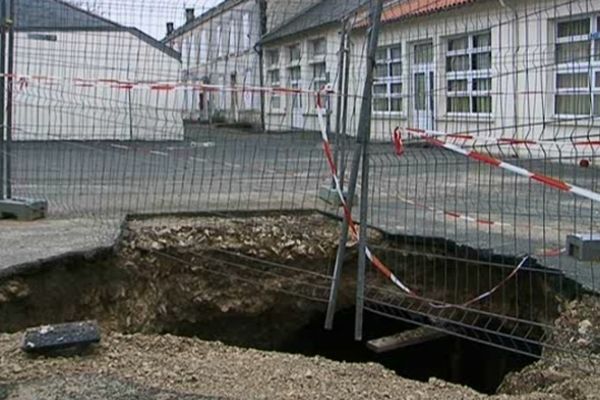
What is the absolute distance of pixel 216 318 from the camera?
730 centimetres

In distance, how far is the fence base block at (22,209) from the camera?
7.99 meters

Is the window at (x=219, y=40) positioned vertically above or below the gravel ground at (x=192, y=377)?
above

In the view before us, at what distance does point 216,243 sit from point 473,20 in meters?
3.44

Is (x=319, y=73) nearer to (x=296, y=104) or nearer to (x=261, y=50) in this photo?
(x=296, y=104)

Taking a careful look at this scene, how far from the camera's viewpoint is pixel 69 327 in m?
4.68

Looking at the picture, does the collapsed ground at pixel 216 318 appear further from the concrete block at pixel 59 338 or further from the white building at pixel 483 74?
the white building at pixel 483 74

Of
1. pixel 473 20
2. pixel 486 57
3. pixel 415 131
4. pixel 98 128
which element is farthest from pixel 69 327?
pixel 98 128

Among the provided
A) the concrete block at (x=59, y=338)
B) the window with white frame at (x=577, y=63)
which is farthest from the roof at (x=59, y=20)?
the concrete block at (x=59, y=338)

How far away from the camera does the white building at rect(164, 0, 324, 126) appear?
8344mm

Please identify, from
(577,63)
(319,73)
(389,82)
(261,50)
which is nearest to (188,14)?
(389,82)

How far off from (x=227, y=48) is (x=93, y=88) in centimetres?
435

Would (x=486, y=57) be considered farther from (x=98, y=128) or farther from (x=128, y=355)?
(x=98, y=128)

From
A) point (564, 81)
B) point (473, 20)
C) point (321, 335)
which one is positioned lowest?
point (321, 335)

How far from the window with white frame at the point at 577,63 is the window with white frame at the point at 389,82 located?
4.67ft
